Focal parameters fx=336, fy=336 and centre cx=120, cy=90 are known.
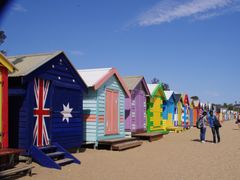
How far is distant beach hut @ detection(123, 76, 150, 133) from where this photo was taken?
18.2 meters

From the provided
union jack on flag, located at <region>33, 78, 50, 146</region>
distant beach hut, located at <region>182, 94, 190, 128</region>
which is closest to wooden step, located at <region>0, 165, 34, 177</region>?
union jack on flag, located at <region>33, 78, 50, 146</region>

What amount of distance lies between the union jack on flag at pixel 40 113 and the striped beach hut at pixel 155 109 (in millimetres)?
11348

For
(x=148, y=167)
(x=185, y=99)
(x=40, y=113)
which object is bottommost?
(x=148, y=167)

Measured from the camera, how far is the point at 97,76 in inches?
578

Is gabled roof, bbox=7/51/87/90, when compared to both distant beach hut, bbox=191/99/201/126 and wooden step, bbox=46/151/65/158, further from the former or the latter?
distant beach hut, bbox=191/99/201/126

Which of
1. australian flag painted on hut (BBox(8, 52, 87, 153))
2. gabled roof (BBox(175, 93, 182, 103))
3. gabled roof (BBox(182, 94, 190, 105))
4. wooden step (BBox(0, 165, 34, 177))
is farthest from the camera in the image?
gabled roof (BBox(182, 94, 190, 105))

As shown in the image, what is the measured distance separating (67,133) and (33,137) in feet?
6.73

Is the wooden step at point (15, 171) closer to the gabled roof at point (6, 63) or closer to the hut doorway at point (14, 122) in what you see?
the hut doorway at point (14, 122)

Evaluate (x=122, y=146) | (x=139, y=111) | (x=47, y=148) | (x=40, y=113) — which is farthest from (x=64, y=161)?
(x=139, y=111)

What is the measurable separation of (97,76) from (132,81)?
4693 mm

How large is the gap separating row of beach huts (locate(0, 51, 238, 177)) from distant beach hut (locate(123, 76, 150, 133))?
0.19 feet

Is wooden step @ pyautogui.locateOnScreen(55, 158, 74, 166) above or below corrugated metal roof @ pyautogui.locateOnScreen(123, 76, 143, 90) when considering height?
below

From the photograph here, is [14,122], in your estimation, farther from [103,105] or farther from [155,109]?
[155,109]

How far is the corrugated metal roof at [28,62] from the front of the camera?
985 cm
